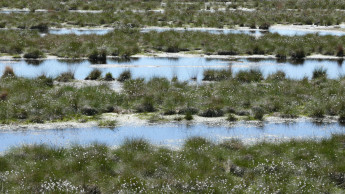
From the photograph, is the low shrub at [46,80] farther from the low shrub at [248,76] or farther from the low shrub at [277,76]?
the low shrub at [277,76]

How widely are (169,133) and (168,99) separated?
3146 millimetres

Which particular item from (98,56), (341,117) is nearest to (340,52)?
(341,117)

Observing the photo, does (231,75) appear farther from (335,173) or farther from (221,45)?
(335,173)

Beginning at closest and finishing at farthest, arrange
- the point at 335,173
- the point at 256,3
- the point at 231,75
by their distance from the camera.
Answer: the point at 335,173 → the point at 231,75 → the point at 256,3

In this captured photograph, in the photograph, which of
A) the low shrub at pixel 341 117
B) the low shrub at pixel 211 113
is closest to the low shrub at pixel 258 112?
the low shrub at pixel 211 113

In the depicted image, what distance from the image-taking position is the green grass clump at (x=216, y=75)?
22830 millimetres

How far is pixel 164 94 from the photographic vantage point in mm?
19438

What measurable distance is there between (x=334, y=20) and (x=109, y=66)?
24.9m

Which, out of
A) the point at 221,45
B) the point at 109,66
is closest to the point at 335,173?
the point at 109,66

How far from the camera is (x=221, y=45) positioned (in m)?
30.3

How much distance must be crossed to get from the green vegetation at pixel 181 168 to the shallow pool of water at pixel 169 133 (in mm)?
901

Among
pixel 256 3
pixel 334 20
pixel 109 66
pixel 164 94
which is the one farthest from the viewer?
pixel 256 3

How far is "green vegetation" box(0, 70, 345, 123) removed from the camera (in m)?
17.6

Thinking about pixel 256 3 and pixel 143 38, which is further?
pixel 256 3
